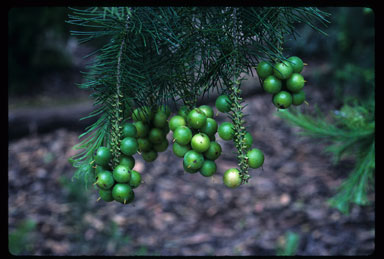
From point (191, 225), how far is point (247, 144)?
1664 millimetres

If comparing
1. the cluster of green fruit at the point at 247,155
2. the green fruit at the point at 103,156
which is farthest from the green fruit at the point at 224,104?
the green fruit at the point at 103,156

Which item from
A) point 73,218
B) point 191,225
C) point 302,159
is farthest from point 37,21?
point 302,159

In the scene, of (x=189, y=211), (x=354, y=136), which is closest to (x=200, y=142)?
(x=354, y=136)

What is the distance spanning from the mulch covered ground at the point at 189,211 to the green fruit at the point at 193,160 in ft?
3.84

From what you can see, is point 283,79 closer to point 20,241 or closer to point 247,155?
point 247,155

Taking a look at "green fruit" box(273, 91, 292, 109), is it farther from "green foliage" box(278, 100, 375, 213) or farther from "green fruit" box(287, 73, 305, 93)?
"green foliage" box(278, 100, 375, 213)

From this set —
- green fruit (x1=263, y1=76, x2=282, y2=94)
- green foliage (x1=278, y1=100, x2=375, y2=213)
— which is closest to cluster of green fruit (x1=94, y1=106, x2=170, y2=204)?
green fruit (x1=263, y1=76, x2=282, y2=94)

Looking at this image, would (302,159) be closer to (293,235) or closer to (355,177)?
(293,235)

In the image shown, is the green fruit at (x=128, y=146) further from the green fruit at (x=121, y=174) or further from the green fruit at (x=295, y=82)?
the green fruit at (x=295, y=82)

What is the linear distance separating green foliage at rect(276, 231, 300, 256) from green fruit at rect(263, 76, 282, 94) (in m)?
1.44

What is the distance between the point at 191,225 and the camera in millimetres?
2168

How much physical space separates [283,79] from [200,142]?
185mm

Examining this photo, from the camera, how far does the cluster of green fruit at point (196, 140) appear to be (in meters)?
0.60

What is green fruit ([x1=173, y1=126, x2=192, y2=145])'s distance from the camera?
2.02 ft
